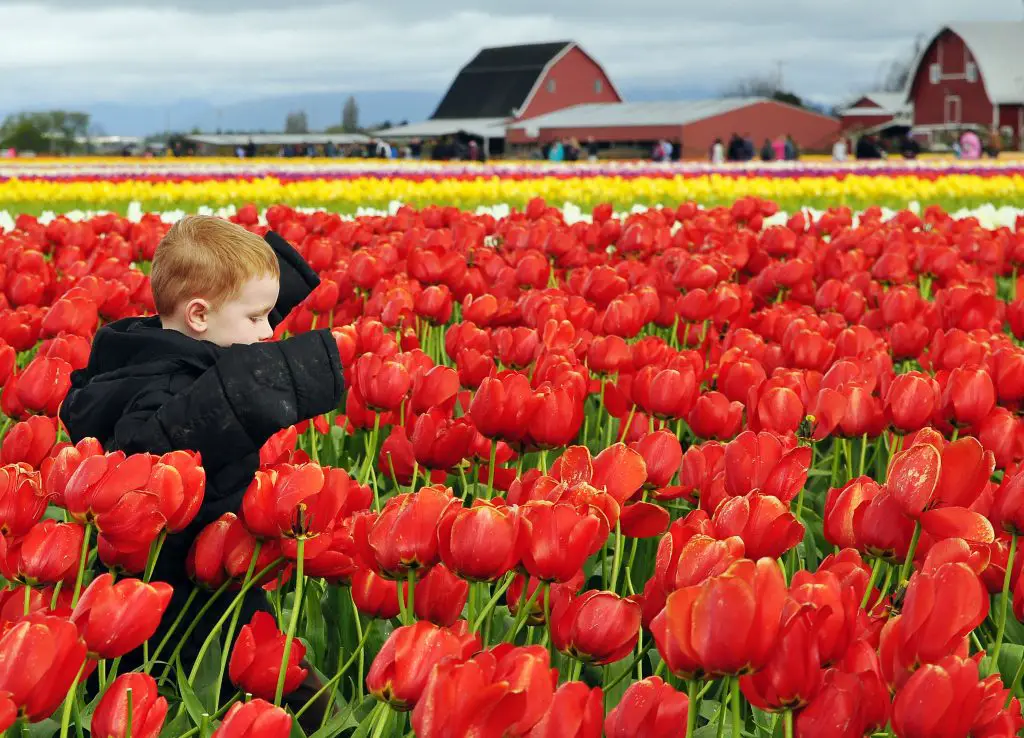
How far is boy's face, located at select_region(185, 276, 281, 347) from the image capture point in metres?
2.53

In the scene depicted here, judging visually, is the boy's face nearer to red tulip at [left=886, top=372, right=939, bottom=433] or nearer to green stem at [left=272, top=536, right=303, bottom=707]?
green stem at [left=272, top=536, right=303, bottom=707]

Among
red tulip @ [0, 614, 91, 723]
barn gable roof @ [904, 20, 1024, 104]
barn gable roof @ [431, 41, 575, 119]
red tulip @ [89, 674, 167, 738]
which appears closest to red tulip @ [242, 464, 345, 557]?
red tulip @ [89, 674, 167, 738]

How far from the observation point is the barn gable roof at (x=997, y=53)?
6391 cm

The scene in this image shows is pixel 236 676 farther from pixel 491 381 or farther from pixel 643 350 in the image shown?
pixel 643 350

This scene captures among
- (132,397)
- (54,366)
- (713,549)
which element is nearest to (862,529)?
(713,549)

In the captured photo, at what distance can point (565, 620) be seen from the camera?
1.73 metres

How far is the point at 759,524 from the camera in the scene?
6.17 feet

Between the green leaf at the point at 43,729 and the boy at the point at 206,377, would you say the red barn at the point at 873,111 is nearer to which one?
the boy at the point at 206,377

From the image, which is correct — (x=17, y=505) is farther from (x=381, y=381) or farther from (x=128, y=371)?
(x=381, y=381)

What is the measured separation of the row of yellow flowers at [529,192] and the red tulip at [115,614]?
12.5 meters

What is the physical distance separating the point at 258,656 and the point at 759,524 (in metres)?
0.72

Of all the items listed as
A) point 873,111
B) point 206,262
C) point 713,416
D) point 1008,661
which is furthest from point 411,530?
point 873,111

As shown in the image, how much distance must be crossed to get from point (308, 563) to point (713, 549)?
0.70 m

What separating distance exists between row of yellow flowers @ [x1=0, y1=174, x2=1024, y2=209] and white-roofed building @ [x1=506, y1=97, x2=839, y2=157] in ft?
150
